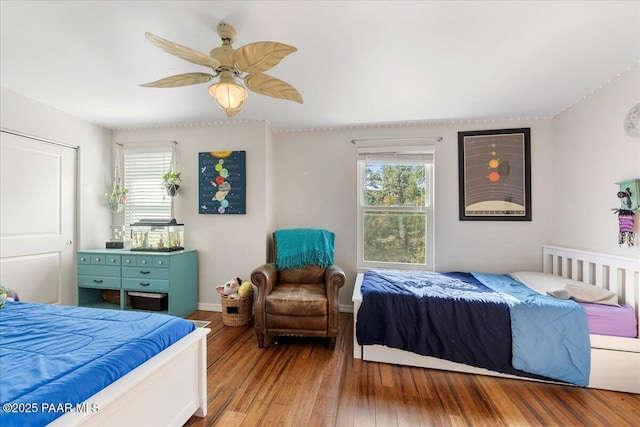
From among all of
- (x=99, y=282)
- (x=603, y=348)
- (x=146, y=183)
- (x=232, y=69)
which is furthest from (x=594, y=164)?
Answer: (x=99, y=282)

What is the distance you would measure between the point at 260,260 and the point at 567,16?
3.23m

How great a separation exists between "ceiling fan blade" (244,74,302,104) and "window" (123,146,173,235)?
231 cm

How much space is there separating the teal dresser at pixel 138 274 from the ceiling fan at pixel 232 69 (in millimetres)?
2027

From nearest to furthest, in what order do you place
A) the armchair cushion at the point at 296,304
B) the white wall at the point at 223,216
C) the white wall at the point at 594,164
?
the white wall at the point at 594,164, the armchair cushion at the point at 296,304, the white wall at the point at 223,216

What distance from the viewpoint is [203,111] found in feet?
9.57

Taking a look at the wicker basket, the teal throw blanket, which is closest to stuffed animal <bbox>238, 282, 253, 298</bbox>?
the wicker basket

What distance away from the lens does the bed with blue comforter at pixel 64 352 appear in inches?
34.4

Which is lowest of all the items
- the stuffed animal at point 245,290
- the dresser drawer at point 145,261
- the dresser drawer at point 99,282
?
the stuffed animal at point 245,290

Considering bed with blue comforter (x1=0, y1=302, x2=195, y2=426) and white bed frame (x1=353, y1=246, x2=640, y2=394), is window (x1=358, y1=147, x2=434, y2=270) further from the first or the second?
bed with blue comforter (x1=0, y1=302, x2=195, y2=426)

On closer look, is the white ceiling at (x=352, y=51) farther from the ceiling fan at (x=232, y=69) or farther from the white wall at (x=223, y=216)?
the white wall at (x=223, y=216)

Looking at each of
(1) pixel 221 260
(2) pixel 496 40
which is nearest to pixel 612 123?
(2) pixel 496 40

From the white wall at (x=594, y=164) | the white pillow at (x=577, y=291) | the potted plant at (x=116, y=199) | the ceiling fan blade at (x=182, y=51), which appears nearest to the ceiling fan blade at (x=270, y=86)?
the ceiling fan blade at (x=182, y=51)

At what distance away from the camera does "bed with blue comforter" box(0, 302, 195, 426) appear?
875 millimetres

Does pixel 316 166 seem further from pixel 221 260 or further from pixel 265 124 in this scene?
pixel 221 260
